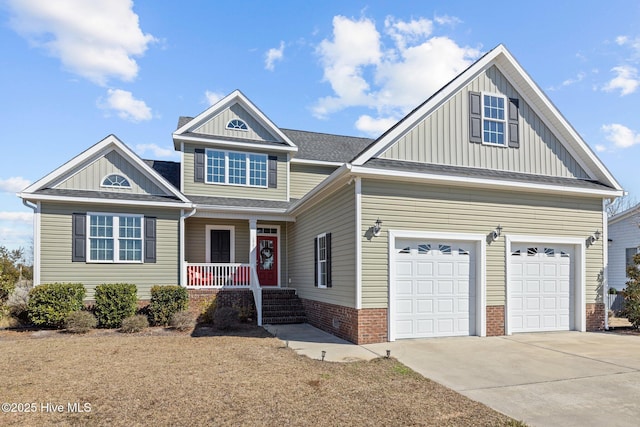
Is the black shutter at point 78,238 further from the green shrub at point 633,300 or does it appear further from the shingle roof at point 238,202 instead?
the green shrub at point 633,300

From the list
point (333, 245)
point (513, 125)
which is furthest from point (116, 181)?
point (513, 125)

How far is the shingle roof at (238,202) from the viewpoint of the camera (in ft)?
50.9

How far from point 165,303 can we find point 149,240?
234 centimetres

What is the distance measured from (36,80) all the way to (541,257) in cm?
1476

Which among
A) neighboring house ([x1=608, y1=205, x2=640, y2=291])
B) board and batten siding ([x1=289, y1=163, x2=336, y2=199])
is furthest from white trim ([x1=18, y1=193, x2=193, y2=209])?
neighboring house ([x1=608, y1=205, x2=640, y2=291])

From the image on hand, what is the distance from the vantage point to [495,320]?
11.0 meters

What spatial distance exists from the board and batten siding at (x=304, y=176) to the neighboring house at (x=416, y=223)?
2161 millimetres

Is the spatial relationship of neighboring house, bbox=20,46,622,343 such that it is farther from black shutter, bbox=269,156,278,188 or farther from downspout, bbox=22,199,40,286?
black shutter, bbox=269,156,278,188

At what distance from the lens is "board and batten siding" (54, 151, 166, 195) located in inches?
545

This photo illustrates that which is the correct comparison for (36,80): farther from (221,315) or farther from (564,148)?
(564,148)

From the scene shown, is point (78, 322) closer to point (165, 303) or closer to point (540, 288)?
point (165, 303)

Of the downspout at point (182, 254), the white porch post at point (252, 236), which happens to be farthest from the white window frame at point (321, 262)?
the downspout at point (182, 254)

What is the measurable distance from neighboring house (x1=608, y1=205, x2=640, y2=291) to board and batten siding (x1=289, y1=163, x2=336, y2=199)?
1459 cm

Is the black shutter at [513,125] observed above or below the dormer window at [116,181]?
above
